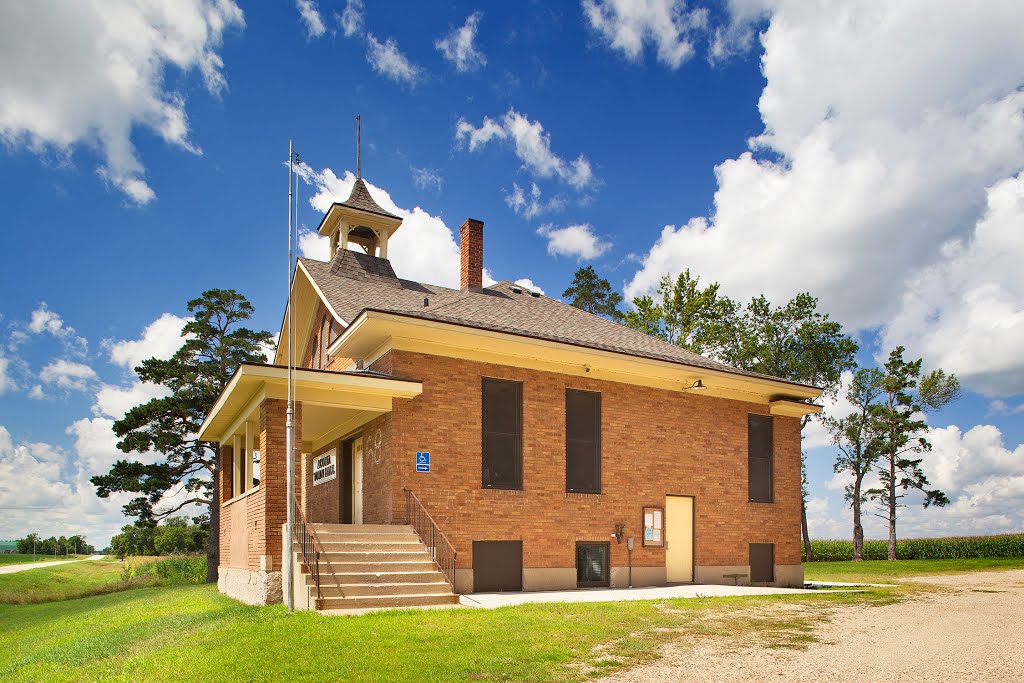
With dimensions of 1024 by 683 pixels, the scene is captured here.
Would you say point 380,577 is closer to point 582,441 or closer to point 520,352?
point 520,352

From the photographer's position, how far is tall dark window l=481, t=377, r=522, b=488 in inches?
625

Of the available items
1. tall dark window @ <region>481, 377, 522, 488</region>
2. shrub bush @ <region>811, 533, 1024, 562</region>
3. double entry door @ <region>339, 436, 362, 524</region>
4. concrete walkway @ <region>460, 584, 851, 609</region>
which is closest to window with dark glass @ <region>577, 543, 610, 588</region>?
concrete walkway @ <region>460, 584, 851, 609</region>

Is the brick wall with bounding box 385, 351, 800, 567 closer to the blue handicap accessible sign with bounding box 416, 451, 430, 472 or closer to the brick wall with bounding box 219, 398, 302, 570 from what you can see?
the blue handicap accessible sign with bounding box 416, 451, 430, 472

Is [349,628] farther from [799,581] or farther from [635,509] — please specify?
[799,581]

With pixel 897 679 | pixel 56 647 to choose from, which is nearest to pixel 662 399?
pixel 897 679

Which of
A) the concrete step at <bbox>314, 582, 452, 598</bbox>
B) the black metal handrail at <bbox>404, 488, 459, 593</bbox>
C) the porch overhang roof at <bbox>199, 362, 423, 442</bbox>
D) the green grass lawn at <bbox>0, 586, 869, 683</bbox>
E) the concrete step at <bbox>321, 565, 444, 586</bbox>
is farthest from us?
the black metal handrail at <bbox>404, 488, 459, 593</bbox>

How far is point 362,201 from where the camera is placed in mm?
24078

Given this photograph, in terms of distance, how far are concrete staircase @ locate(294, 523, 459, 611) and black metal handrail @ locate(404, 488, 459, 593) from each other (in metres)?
0.61

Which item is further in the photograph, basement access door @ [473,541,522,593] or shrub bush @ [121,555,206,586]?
shrub bush @ [121,555,206,586]

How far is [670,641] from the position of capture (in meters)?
8.91

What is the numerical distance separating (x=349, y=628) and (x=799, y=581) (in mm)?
14634

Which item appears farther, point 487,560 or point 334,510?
point 334,510

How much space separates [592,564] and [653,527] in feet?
6.20

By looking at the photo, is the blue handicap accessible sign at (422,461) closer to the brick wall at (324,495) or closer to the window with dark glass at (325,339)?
the brick wall at (324,495)
